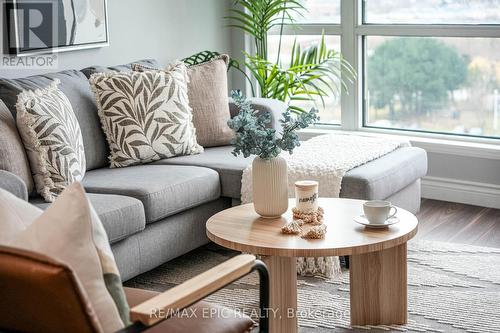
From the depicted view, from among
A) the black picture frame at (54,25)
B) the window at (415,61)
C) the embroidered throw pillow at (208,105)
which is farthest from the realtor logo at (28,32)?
the window at (415,61)

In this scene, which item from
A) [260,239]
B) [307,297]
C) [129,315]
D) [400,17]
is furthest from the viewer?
[400,17]

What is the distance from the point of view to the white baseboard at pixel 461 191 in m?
4.76

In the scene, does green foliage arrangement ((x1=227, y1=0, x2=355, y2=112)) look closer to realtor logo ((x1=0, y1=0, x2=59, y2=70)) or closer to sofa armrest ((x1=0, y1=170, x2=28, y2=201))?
realtor logo ((x1=0, y1=0, x2=59, y2=70))

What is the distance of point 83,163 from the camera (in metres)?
3.71

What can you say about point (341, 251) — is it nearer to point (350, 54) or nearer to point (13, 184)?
point (13, 184)

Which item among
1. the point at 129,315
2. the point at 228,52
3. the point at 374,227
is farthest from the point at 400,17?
the point at 129,315

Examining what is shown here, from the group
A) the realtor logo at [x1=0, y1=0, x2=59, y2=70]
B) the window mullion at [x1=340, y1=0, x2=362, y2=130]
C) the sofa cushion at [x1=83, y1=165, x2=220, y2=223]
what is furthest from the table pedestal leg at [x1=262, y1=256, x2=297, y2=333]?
the window mullion at [x1=340, y1=0, x2=362, y2=130]

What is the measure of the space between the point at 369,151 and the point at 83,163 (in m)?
1.36

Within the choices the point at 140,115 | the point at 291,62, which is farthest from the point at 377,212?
the point at 291,62

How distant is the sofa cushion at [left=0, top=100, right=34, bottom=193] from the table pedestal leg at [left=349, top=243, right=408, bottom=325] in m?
1.36

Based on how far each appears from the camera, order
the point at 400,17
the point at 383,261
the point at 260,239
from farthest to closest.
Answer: the point at 400,17
the point at 383,261
the point at 260,239

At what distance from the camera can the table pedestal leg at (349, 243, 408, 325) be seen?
3057mm

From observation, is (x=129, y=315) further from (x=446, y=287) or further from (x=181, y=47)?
(x=181, y=47)

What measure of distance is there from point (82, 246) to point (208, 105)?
2.67 m
